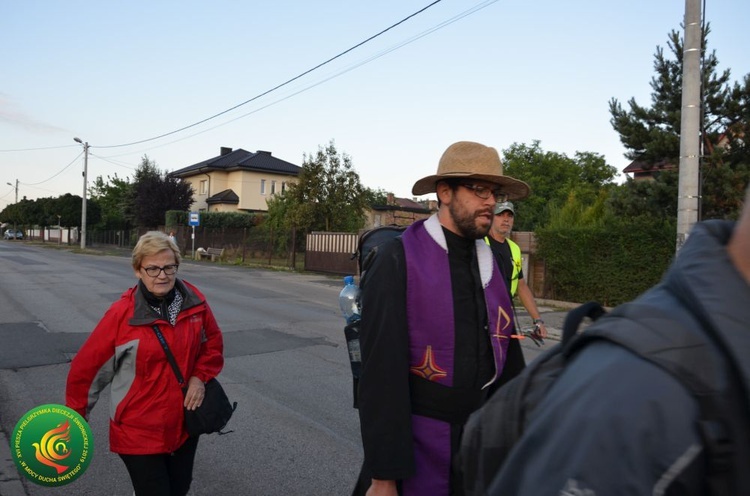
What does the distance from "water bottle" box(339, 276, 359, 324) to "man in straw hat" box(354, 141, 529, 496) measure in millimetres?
438

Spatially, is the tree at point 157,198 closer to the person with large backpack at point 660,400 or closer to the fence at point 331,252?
the fence at point 331,252

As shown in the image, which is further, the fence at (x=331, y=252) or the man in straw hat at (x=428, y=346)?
the fence at (x=331, y=252)

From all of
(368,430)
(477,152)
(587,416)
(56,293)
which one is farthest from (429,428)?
(56,293)

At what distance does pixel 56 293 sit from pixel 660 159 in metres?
13.9

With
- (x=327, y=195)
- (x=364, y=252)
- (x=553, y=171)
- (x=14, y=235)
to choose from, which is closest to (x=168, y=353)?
(x=364, y=252)

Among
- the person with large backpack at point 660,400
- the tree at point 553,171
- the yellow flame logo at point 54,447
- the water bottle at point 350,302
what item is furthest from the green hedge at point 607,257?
the tree at point 553,171

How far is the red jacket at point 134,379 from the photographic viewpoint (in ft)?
10.2

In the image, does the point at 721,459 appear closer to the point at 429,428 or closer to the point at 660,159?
the point at 429,428

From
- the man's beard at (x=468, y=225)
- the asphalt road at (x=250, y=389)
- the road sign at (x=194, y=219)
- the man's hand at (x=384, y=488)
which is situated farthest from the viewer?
the road sign at (x=194, y=219)

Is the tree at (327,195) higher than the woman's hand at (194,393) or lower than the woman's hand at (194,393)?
higher

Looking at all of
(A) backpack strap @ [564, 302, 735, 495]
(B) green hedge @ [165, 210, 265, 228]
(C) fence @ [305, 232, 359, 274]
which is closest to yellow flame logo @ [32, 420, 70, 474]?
(A) backpack strap @ [564, 302, 735, 495]

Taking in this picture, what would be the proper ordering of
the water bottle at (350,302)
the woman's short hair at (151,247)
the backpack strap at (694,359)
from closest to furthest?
the backpack strap at (694,359), the water bottle at (350,302), the woman's short hair at (151,247)

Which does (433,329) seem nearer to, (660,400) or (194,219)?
(660,400)

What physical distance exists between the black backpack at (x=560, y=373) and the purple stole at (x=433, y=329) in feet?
3.41
